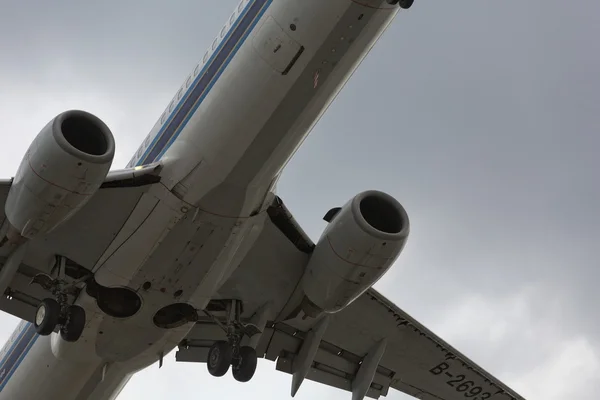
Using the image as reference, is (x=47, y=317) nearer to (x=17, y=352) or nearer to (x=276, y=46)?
(x=17, y=352)

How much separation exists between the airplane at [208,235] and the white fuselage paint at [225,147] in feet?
0.08

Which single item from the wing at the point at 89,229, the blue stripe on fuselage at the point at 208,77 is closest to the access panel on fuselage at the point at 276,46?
the blue stripe on fuselage at the point at 208,77

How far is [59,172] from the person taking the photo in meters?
12.4

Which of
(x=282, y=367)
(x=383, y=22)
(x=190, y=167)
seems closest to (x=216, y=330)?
(x=282, y=367)

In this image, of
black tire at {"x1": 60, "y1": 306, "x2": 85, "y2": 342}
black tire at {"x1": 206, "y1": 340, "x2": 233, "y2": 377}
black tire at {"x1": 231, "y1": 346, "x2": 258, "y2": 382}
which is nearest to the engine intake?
black tire at {"x1": 60, "y1": 306, "x2": 85, "y2": 342}

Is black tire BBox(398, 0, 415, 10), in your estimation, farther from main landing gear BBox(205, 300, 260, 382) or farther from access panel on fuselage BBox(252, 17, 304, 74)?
main landing gear BBox(205, 300, 260, 382)

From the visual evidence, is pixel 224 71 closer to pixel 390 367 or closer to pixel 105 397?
pixel 105 397

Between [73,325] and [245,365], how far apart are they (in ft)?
10.8

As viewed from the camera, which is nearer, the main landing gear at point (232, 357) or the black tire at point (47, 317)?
the black tire at point (47, 317)

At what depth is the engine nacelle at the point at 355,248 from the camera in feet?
47.4

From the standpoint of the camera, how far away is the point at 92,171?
40.8 feet

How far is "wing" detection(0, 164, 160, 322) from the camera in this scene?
45.3 feet

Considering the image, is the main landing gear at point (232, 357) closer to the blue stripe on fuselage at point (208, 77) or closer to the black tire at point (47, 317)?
the black tire at point (47, 317)

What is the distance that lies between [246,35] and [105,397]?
23.7ft
